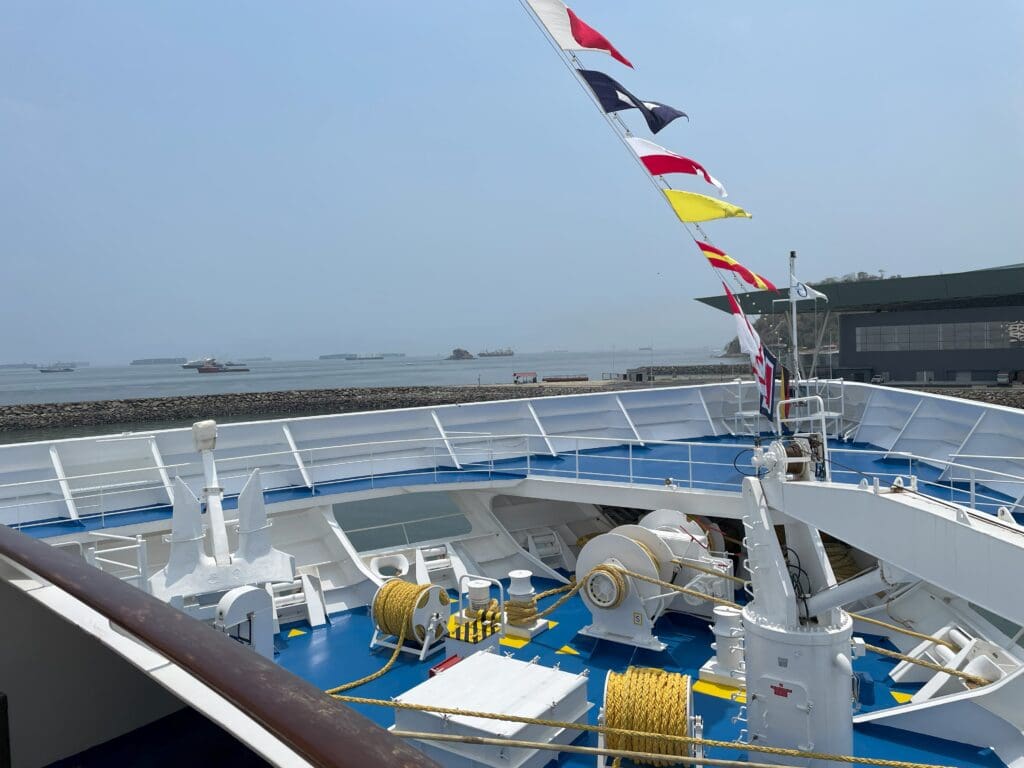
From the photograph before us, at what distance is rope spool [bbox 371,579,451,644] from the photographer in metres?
7.94

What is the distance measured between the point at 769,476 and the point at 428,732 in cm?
337

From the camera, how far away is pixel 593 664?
774cm

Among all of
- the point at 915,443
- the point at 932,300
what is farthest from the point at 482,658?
the point at 932,300

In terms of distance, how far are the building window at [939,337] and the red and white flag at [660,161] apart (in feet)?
133

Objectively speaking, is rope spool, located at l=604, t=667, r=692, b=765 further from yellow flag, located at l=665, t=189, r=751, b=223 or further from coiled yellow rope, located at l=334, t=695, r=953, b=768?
yellow flag, located at l=665, t=189, r=751, b=223

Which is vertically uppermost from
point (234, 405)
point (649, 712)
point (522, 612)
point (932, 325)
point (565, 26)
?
point (565, 26)

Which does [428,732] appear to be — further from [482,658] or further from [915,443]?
[915,443]

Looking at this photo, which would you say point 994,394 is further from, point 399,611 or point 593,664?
point 399,611

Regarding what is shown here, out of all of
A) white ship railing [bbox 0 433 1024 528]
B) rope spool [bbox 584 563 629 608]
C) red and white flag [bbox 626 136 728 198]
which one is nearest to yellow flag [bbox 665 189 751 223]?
red and white flag [bbox 626 136 728 198]

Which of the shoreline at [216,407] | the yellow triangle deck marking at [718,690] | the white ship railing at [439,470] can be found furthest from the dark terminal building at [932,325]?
the yellow triangle deck marking at [718,690]

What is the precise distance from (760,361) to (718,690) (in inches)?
130

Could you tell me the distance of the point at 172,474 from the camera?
433 inches

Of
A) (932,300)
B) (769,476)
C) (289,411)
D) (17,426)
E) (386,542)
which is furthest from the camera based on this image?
(289,411)

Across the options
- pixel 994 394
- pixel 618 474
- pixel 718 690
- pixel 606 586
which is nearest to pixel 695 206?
pixel 618 474
